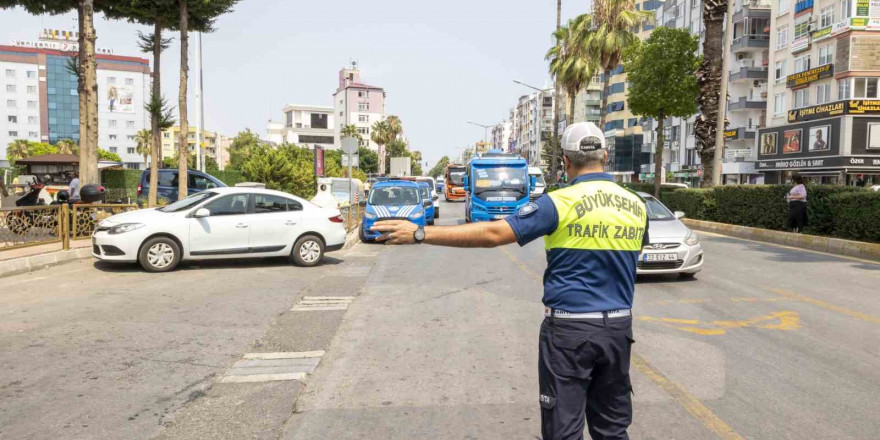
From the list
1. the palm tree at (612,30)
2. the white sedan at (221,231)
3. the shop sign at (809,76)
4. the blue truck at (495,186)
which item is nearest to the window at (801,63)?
the shop sign at (809,76)

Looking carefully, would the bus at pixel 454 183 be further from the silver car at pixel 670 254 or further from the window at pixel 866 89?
the silver car at pixel 670 254

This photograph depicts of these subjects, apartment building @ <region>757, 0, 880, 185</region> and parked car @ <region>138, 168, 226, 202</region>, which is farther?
apartment building @ <region>757, 0, 880, 185</region>

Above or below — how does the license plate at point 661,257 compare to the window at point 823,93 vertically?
below

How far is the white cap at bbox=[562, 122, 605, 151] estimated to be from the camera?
2.96m

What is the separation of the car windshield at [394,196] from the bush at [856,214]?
10917 mm

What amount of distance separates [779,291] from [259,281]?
7.84m

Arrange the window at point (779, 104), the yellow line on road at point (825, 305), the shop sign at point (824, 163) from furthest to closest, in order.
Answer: the window at point (779, 104), the shop sign at point (824, 163), the yellow line on road at point (825, 305)

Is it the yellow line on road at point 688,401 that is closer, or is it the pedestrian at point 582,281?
the pedestrian at point 582,281

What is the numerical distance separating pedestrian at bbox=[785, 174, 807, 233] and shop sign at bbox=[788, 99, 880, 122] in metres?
27.3

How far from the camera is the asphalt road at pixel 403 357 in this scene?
14.0 feet

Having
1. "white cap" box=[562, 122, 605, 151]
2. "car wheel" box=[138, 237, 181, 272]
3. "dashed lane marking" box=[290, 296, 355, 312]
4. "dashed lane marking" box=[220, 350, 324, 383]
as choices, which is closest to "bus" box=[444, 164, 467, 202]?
"car wheel" box=[138, 237, 181, 272]

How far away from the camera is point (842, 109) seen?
130ft

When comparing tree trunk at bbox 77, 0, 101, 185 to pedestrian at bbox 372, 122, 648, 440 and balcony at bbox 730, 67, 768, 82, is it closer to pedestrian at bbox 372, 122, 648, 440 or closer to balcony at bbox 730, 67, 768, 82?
pedestrian at bbox 372, 122, 648, 440

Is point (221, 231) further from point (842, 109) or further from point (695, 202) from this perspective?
point (842, 109)
